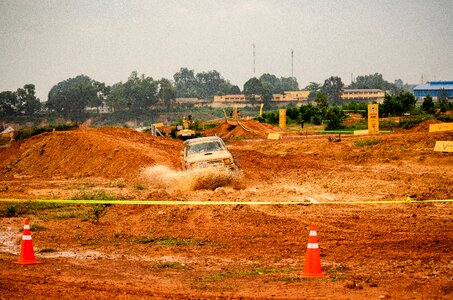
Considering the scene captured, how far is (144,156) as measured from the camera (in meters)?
29.4

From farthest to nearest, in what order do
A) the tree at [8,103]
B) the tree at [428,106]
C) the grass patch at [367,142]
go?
the tree at [8,103], the tree at [428,106], the grass patch at [367,142]

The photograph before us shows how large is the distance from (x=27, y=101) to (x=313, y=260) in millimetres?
108776

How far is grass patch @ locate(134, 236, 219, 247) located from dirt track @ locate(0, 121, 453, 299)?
0.08 feet

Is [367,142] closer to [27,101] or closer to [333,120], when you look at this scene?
[333,120]

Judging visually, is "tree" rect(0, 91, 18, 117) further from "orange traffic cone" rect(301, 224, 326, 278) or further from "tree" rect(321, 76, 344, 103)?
"orange traffic cone" rect(301, 224, 326, 278)

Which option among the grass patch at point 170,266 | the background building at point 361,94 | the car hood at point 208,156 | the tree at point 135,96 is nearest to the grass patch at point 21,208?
the car hood at point 208,156

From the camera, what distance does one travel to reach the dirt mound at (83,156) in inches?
1152

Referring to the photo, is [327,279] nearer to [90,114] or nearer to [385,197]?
[385,197]

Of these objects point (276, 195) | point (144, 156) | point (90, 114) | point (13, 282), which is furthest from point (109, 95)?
point (13, 282)

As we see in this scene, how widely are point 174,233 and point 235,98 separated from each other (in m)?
148

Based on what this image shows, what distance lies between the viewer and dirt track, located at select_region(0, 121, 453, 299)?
8.81m

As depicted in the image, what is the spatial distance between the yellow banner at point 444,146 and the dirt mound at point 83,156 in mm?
Answer: 11703

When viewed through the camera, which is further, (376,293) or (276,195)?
(276,195)

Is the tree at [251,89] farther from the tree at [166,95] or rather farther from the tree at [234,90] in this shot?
the tree at [234,90]
